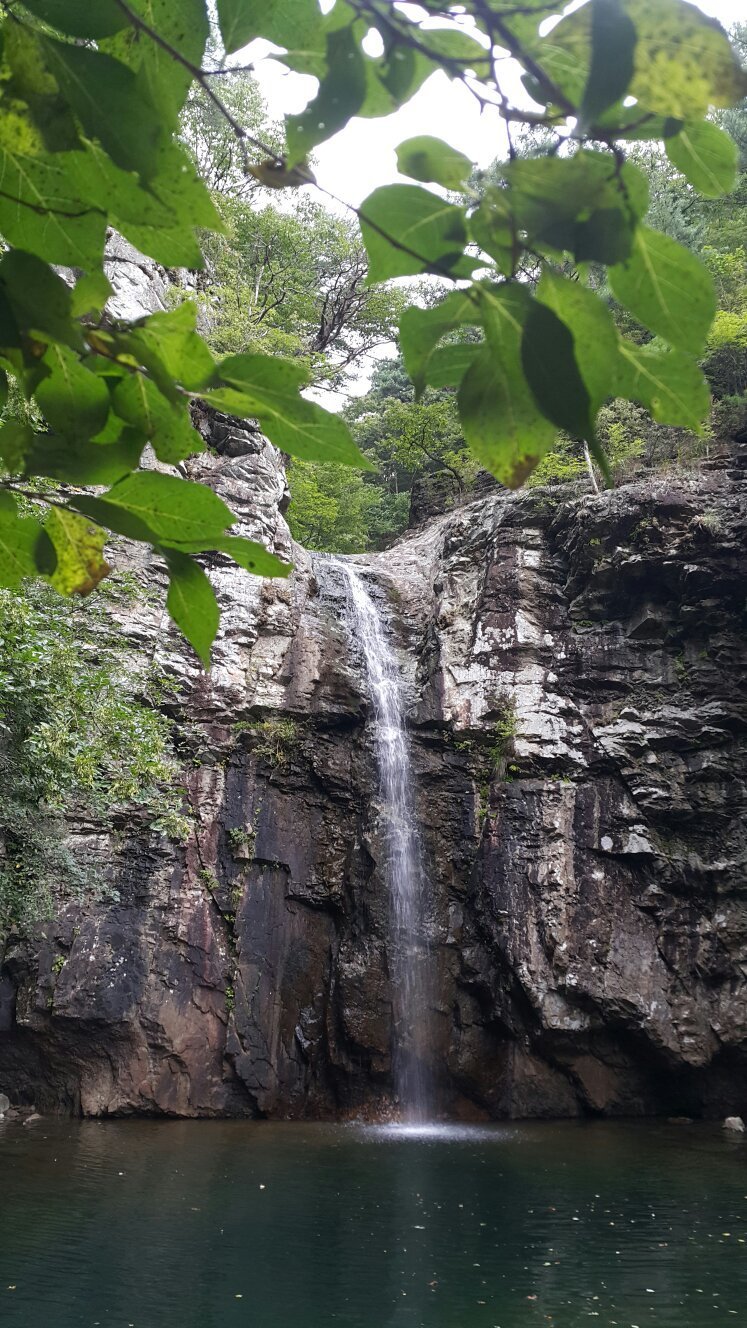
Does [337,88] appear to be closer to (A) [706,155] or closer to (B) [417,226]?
(B) [417,226]

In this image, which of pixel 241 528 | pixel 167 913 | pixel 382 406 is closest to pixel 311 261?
pixel 382 406

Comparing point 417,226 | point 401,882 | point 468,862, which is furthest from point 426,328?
point 468,862

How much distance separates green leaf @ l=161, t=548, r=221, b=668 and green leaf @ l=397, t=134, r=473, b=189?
0.29 metres

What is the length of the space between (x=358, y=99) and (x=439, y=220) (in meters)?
0.08

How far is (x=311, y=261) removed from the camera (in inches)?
825

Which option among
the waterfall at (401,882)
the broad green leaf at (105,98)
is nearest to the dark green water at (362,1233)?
the waterfall at (401,882)

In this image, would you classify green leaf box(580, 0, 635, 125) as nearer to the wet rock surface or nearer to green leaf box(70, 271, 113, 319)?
green leaf box(70, 271, 113, 319)

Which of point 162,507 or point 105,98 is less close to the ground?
point 105,98

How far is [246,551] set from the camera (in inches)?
24.8

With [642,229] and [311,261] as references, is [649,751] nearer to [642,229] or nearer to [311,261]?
[642,229]

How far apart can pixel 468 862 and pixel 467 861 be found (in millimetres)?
18

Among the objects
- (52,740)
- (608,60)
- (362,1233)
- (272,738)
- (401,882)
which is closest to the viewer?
(608,60)

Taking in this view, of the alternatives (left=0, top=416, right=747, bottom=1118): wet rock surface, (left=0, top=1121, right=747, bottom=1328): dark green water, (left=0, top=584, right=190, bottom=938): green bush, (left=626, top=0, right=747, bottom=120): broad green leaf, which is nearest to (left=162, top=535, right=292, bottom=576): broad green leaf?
(left=626, top=0, right=747, bottom=120): broad green leaf

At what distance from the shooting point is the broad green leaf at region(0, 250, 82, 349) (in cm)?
53
